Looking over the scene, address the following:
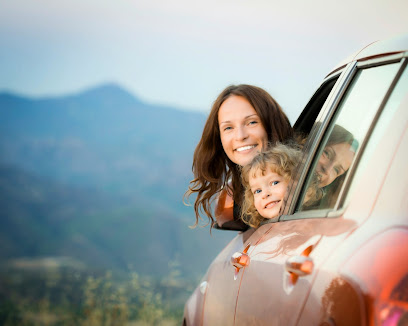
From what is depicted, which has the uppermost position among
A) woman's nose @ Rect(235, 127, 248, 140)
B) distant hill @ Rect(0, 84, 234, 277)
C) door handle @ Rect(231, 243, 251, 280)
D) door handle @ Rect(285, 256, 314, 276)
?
woman's nose @ Rect(235, 127, 248, 140)

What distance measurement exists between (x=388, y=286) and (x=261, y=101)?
2611 millimetres

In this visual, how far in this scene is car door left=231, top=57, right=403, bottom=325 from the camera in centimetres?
194

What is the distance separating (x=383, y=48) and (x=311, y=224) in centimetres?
60

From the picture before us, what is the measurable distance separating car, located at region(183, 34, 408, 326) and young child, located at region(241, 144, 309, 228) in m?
0.24

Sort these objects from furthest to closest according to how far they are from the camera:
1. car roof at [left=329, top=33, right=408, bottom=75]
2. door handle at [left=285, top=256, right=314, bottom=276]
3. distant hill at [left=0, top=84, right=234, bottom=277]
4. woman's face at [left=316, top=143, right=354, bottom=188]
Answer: distant hill at [left=0, top=84, right=234, bottom=277] < woman's face at [left=316, top=143, right=354, bottom=188] < car roof at [left=329, top=33, right=408, bottom=75] < door handle at [left=285, top=256, right=314, bottom=276]

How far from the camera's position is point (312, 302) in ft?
6.05

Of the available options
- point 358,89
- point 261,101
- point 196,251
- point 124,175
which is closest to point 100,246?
point 196,251

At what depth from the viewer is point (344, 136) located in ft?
7.95

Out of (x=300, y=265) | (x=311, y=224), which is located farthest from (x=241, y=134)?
(x=300, y=265)

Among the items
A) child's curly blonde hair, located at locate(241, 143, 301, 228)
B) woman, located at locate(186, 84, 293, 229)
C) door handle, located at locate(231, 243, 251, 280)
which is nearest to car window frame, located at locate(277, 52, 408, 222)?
door handle, located at locate(231, 243, 251, 280)

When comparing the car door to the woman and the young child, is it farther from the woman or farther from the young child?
the woman

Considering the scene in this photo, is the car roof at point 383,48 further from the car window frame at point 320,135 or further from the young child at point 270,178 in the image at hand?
the young child at point 270,178

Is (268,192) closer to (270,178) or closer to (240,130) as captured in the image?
(270,178)

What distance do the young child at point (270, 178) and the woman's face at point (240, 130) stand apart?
53cm
